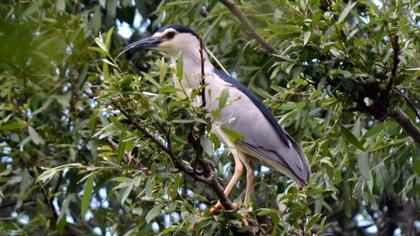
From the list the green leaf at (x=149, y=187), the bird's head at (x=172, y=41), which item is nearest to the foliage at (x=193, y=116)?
the green leaf at (x=149, y=187)

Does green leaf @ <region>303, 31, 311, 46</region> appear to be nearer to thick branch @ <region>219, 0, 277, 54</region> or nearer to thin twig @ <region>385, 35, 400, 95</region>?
thin twig @ <region>385, 35, 400, 95</region>

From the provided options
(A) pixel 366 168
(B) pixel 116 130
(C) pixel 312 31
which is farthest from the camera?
(A) pixel 366 168

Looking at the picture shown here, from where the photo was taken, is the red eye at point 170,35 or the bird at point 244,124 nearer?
the bird at point 244,124

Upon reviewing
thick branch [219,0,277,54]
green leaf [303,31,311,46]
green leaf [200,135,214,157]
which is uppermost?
green leaf [303,31,311,46]

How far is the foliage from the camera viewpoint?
2137 millimetres

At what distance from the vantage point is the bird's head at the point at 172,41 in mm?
3369

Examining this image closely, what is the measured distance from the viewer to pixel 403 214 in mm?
4336

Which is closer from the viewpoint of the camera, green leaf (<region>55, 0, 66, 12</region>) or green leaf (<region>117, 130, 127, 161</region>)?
green leaf (<region>117, 130, 127, 161</region>)

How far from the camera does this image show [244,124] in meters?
3.23

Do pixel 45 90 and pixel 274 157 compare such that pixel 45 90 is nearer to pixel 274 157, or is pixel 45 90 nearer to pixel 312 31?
pixel 274 157

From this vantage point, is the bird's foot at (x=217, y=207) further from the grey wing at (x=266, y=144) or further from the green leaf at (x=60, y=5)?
the green leaf at (x=60, y=5)

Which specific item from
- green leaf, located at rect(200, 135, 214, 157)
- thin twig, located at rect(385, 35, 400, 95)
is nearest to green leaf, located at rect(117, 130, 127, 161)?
green leaf, located at rect(200, 135, 214, 157)

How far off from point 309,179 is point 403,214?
1614 millimetres

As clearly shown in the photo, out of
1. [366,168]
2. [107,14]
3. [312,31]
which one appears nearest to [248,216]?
[312,31]
